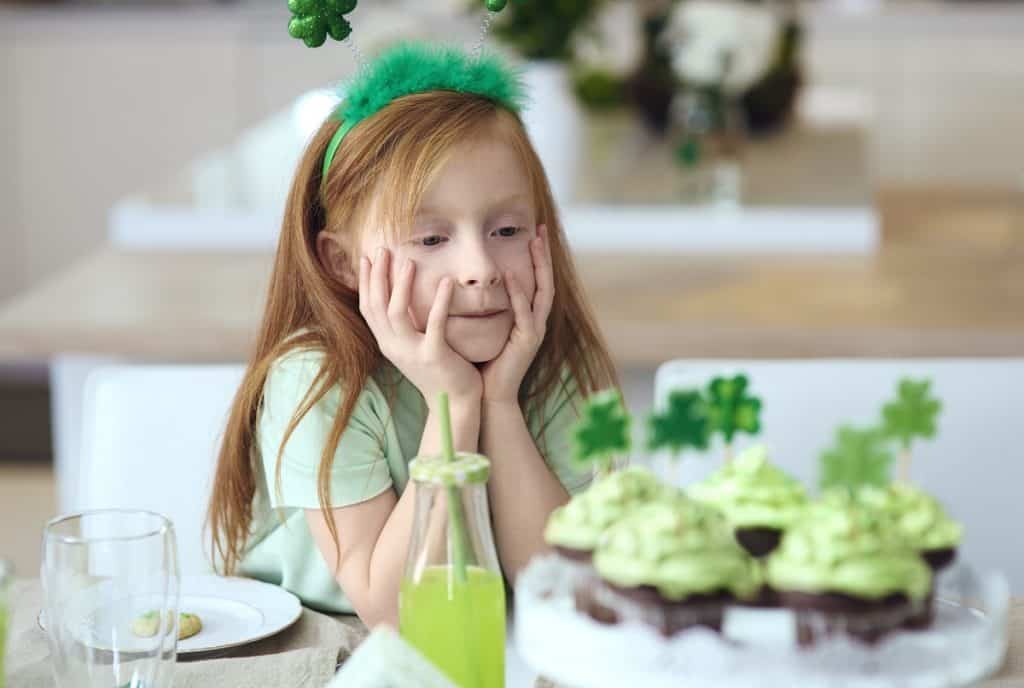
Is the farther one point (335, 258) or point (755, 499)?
point (335, 258)

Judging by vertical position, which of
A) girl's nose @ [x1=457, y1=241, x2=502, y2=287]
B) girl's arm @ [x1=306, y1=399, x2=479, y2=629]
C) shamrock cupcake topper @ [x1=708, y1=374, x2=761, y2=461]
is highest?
girl's nose @ [x1=457, y1=241, x2=502, y2=287]

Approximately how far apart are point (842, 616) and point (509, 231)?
1.70 feet

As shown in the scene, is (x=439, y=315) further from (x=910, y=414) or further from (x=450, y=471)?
(x=910, y=414)

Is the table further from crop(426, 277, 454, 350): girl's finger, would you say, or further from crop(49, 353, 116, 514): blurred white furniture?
crop(49, 353, 116, 514): blurred white furniture

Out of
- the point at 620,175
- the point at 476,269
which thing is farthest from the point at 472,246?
the point at 620,175

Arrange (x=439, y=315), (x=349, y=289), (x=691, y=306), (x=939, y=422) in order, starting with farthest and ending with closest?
1. (x=691, y=306)
2. (x=939, y=422)
3. (x=349, y=289)
4. (x=439, y=315)

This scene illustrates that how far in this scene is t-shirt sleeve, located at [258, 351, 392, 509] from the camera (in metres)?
1.19

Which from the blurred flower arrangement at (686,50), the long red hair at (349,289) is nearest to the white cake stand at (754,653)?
the long red hair at (349,289)

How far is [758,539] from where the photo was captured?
836 mm

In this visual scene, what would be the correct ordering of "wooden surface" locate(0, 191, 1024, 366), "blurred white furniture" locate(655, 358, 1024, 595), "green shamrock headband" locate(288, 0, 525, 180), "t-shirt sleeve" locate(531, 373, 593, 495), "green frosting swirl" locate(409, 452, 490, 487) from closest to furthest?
"green frosting swirl" locate(409, 452, 490, 487) < "green shamrock headband" locate(288, 0, 525, 180) < "t-shirt sleeve" locate(531, 373, 593, 495) < "blurred white furniture" locate(655, 358, 1024, 595) < "wooden surface" locate(0, 191, 1024, 366)

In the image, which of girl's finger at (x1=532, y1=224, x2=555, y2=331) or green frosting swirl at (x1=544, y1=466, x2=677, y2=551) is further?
girl's finger at (x1=532, y1=224, x2=555, y2=331)

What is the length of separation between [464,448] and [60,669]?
1.16ft

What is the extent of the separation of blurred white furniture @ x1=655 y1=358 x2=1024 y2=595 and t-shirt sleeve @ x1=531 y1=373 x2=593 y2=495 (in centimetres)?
15

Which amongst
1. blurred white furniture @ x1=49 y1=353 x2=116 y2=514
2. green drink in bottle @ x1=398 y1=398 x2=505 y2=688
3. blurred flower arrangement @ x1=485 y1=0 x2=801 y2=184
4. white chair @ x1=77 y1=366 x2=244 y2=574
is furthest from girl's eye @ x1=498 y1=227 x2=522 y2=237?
blurred flower arrangement @ x1=485 y1=0 x2=801 y2=184
